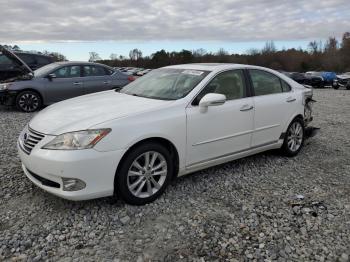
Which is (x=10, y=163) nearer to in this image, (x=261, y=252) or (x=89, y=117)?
(x=89, y=117)

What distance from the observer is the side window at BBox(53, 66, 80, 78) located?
10034 millimetres

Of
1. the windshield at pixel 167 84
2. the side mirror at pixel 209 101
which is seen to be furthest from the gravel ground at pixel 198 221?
the windshield at pixel 167 84

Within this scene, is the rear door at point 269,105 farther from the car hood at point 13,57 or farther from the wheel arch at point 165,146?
the car hood at point 13,57

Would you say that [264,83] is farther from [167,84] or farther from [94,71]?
[94,71]

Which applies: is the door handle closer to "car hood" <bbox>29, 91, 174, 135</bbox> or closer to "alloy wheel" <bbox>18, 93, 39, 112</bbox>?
"car hood" <bbox>29, 91, 174, 135</bbox>

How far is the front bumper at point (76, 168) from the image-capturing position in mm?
3369

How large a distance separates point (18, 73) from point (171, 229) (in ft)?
27.1

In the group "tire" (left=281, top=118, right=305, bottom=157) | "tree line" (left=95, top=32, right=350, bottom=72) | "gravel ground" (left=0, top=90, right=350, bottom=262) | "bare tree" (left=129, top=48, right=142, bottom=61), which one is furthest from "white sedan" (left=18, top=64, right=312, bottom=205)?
"bare tree" (left=129, top=48, right=142, bottom=61)

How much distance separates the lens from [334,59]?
2601 inches

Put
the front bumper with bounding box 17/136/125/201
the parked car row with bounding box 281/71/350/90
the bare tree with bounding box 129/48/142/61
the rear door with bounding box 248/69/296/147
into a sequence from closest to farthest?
the front bumper with bounding box 17/136/125/201 < the rear door with bounding box 248/69/296/147 < the parked car row with bounding box 281/71/350/90 < the bare tree with bounding box 129/48/142/61

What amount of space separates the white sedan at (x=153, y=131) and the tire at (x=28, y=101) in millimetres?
5510

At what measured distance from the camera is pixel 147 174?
12.7ft

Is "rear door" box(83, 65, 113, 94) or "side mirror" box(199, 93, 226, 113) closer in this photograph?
"side mirror" box(199, 93, 226, 113)

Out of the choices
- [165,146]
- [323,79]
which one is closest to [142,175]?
[165,146]
